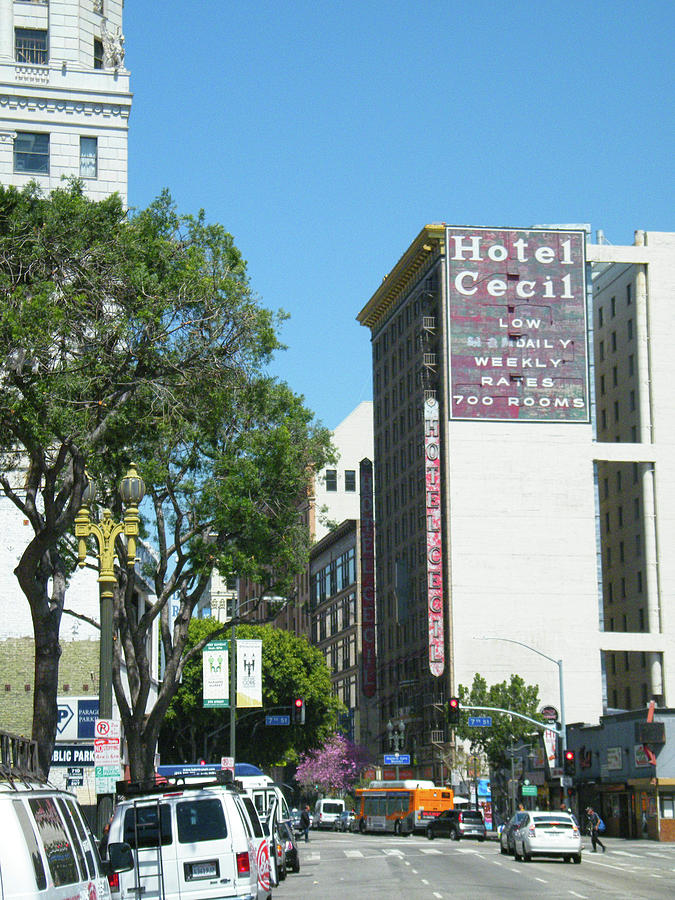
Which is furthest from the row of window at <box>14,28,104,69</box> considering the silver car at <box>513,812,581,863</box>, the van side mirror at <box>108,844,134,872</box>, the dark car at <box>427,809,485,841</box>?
the van side mirror at <box>108,844,134,872</box>

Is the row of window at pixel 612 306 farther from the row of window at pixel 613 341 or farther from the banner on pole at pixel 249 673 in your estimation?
the banner on pole at pixel 249 673

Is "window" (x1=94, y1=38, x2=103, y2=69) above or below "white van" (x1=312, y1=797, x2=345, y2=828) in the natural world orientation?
above

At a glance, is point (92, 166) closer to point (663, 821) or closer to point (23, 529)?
point (23, 529)

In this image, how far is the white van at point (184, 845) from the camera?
17.5 meters

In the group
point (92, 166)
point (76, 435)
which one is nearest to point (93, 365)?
point (76, 435)

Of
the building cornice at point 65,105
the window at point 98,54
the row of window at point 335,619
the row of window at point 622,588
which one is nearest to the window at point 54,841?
the building cornice at point 65,105

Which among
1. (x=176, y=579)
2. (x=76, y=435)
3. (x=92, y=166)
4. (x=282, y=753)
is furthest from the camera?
(x=282, y=753)

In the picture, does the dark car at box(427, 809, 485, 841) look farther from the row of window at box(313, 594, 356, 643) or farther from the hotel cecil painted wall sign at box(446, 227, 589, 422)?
the row of window at box(313, 594, 356, 643)

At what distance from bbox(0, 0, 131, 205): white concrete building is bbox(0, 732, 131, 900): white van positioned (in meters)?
44.5

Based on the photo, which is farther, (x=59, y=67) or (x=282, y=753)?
(x=282, y=753)

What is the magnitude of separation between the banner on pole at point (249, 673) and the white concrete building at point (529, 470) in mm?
45288

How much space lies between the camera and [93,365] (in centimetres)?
2198

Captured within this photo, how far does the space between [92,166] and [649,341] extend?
172 feet

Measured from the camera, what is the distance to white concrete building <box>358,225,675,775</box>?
9062cm
